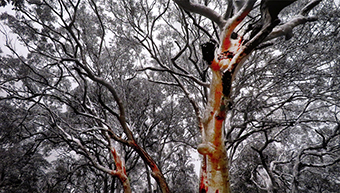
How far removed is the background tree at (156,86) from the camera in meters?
4.89

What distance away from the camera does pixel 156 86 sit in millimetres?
9406

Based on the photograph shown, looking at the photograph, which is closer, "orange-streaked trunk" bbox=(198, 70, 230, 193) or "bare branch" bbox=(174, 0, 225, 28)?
"orange-streaked trunk" bbox=(198, 70, 230, 193)

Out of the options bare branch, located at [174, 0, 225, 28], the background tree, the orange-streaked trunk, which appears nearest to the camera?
the orange-streaked trunk

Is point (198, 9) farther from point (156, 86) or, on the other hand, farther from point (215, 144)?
point (156, 86)

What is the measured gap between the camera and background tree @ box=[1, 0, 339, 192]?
4891 millimetres

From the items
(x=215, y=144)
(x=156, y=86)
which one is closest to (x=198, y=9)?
(x=215, y=144)

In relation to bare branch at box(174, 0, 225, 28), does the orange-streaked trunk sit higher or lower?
lower

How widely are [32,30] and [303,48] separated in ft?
32.9

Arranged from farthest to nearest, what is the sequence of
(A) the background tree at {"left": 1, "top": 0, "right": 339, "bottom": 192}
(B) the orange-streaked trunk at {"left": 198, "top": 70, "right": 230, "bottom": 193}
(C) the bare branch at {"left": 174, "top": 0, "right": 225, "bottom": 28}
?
(A) the background tree at {"left": 1, "top": 0, "right": 339, "bottom": 192} < (C) the bare branch at {"left": 174, "top": 0, "right": 225, "bottom": 28} < (B) the orange-streaked trunk at {"left": 198, "top": 70, "right": 230, "bottom": 193}

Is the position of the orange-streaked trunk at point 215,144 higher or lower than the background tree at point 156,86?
lower

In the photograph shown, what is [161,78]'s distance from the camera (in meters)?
8.67

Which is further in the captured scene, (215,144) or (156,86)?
(156,86)

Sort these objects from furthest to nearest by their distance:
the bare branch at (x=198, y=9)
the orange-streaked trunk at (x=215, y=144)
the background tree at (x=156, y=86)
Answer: the background tree at (x=156, y=86) < the bare branch at (x=198, y=9) < the orange-streaked trunk at (x=215, y=144)

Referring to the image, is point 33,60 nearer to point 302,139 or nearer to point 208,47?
point 208,47
